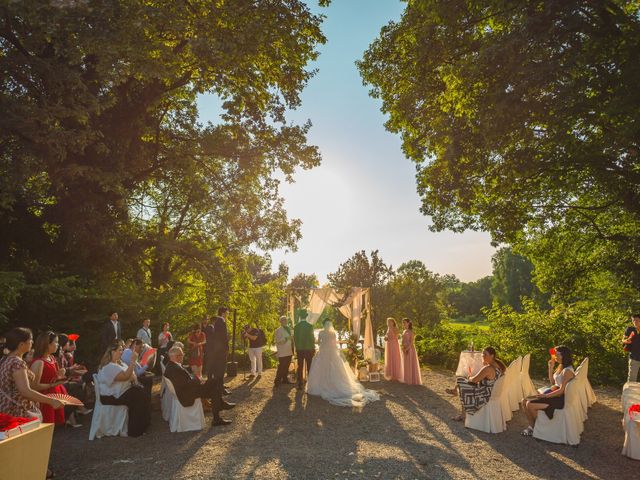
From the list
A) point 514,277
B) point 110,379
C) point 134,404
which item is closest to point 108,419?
point 134,404

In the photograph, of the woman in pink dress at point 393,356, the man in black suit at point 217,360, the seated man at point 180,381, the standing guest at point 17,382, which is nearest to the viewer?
the standing guest at point 17,382

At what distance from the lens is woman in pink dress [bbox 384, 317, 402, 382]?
12164 mm

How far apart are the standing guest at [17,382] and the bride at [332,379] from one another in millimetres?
6529

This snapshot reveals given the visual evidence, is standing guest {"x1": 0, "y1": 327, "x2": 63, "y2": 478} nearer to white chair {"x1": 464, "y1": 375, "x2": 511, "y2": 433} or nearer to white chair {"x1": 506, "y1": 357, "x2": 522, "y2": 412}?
white chair {"x1": 464, "y1": 375, "x2": 511, "y2": 433}

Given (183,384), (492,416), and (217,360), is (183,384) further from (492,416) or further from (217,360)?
(492,416)

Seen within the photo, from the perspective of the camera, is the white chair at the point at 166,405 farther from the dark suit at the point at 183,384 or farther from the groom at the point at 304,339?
the groom at the point at 304,339

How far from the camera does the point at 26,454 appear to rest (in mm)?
3619

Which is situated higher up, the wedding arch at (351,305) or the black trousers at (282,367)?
the wedding arch at (351,305)

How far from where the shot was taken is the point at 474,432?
6.98 m

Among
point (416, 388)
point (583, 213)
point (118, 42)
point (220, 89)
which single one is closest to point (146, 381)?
point (416, 388)

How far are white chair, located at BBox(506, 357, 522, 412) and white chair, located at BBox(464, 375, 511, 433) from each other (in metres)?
0.58

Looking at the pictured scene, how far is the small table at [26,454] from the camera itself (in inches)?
133

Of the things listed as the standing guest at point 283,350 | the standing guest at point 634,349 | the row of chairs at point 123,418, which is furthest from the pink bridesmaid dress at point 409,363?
the row of chairs at point 123,418

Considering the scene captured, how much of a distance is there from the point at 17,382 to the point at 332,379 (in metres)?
7.34
